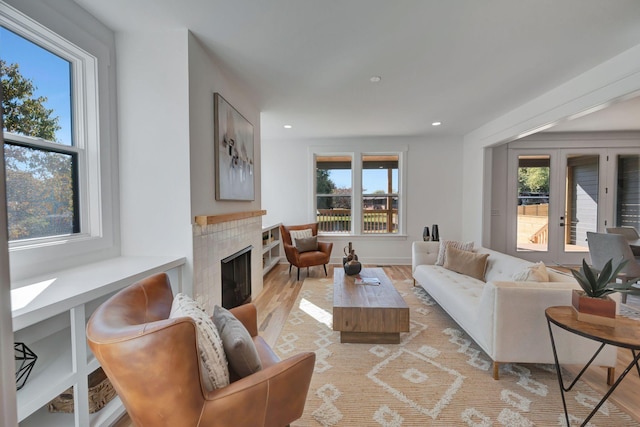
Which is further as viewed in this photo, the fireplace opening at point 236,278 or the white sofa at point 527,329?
the fireplace opening at point 236,278

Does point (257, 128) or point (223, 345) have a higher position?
point (257, 128)

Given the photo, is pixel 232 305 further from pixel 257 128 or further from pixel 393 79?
pixel 393 79

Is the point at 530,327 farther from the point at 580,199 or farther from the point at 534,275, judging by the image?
the point at 580,199

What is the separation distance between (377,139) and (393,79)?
2.59 meters

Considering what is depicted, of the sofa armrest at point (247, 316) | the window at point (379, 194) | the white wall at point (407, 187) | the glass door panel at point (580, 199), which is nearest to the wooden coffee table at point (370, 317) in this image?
the sofa armrest at point (247, 316)

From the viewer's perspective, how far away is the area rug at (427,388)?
1.57 m

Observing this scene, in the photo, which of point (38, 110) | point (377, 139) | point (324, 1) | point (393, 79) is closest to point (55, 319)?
point (38, 110)

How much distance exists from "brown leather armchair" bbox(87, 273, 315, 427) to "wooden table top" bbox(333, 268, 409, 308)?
4.36 feet

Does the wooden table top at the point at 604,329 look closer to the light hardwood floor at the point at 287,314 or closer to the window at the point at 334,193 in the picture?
the light hardwood floor at the point at 287,314

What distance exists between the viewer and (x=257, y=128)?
371 centimetres

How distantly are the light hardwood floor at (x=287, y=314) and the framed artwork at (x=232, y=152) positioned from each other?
135cm

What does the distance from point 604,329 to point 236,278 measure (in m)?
2.86

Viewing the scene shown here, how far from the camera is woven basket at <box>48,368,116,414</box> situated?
1455 millimetres

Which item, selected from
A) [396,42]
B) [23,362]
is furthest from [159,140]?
[396,42]
